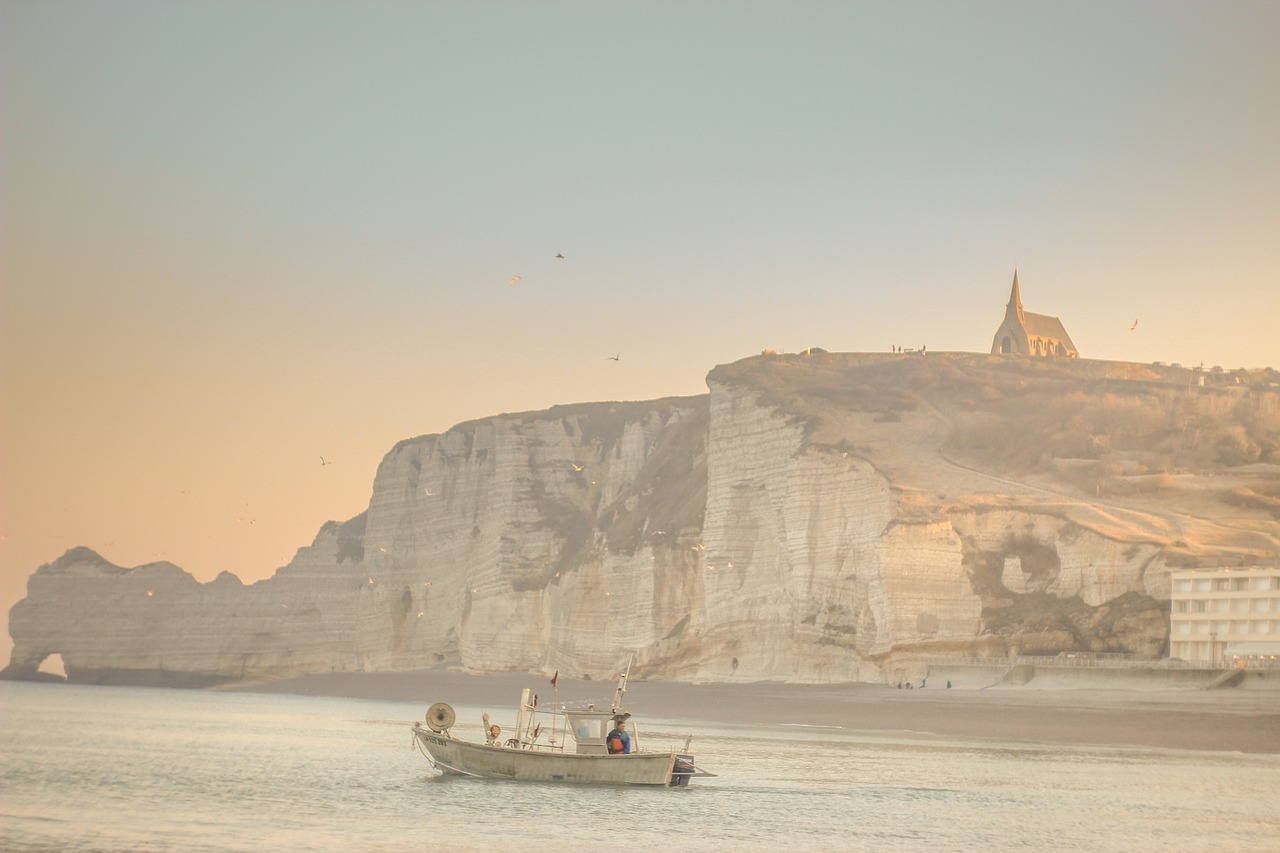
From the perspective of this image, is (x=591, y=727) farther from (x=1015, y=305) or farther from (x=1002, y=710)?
(x=1015, y=305)


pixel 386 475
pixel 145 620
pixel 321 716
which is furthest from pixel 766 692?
pixel 145 620

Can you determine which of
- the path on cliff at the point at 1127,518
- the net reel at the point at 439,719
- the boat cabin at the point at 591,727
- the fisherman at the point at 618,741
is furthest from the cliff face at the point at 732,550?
the fisherman at the point at 618,741

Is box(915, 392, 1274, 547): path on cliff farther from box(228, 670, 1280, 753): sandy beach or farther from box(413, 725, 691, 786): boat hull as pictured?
box(413, 725, 691, 786): boat hull

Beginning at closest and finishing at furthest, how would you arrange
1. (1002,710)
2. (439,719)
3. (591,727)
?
1. (591,727)
2. (439,719)
3. (1002,710)

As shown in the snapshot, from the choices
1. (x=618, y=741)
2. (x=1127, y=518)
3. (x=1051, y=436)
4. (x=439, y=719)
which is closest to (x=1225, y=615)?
(x=1127, y=518)

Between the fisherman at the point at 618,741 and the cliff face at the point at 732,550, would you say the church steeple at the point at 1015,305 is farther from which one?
the fisherman at the point at 618,741

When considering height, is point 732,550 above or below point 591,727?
above

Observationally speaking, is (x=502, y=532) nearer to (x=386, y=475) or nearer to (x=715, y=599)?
(x=386, y=475)
